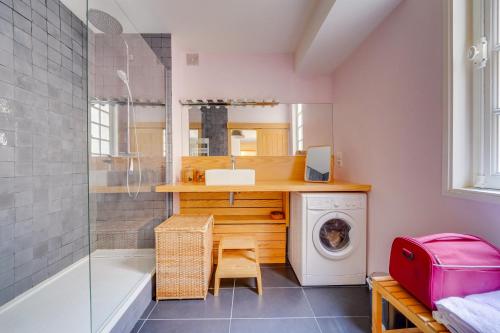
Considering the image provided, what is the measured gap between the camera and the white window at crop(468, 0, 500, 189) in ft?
3.32

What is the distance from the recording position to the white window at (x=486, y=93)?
101cm

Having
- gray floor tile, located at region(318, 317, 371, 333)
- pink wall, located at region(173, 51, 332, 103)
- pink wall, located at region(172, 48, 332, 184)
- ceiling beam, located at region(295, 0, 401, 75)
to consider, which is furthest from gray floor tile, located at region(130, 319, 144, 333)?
ceiling beam, located at region(295, 0, 401, 75)

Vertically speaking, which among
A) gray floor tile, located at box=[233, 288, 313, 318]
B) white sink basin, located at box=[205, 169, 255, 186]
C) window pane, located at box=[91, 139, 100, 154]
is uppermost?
window pane, located at box=[91, 139, 100, 154]

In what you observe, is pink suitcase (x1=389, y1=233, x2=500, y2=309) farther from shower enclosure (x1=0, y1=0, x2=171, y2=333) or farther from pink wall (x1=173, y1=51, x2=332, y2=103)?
pink wall (x1=173, y1=51, x2=332, y2=103)

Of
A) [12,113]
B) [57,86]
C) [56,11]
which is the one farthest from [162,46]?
[12,113]

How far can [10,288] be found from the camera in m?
1.51

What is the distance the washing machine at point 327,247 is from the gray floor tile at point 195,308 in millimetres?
698

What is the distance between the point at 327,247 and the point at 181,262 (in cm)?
124

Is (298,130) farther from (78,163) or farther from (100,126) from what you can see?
(78,163)

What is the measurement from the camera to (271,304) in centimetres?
168

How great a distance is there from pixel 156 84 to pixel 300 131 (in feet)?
5.29

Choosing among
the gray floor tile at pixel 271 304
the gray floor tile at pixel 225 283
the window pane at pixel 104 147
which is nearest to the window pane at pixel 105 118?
the window pane at pixel 104 147

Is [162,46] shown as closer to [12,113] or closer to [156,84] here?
[156,84]

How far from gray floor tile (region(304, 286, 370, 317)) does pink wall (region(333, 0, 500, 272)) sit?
253 millimetres
